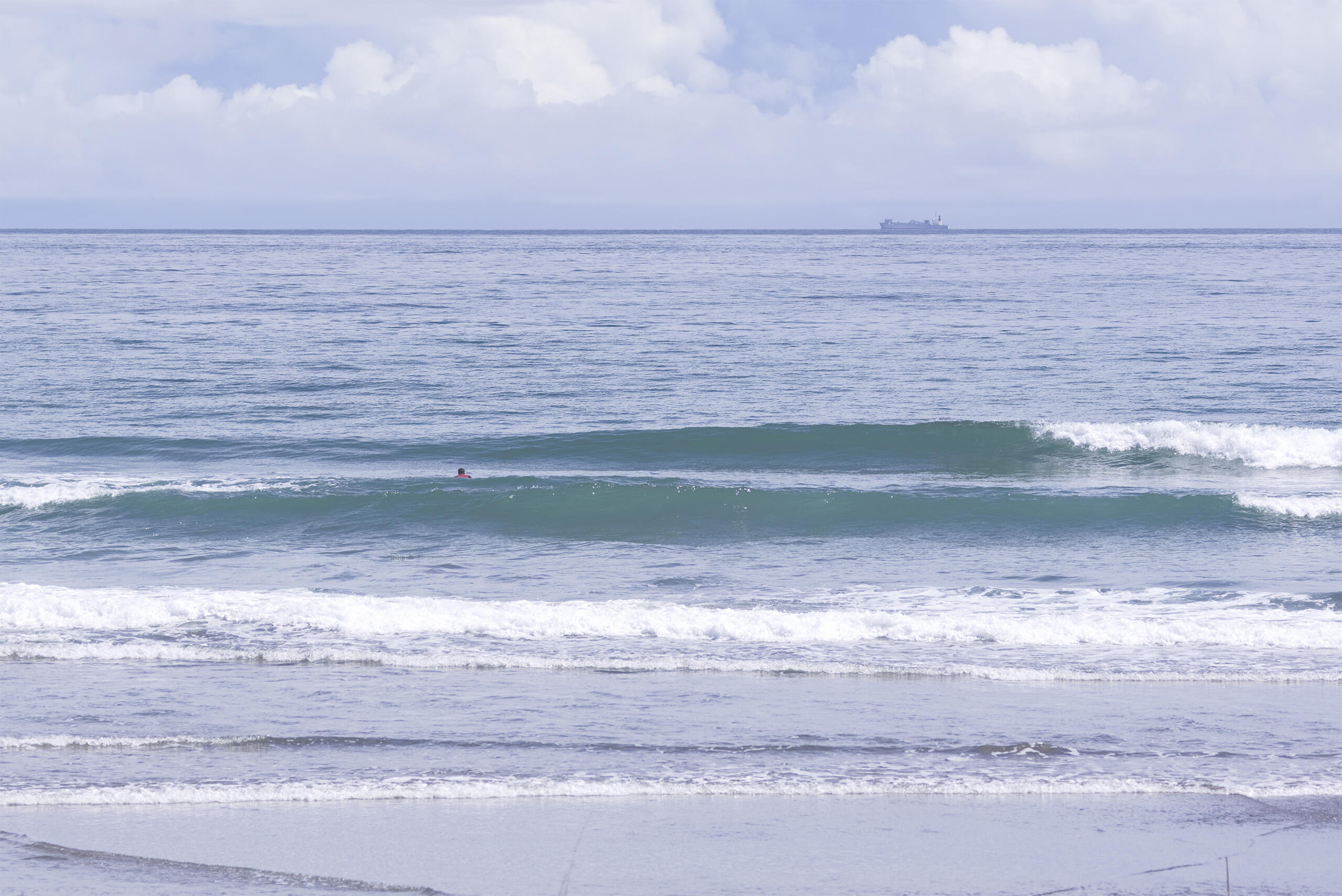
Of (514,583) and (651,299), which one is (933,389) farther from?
(651,299)

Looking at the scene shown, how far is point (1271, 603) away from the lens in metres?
14.2

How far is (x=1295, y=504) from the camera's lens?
19.8m

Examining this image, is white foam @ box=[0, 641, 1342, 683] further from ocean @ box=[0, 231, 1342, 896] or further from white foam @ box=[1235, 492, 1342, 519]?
white foam @ box=[1235, 492, 1342, 519]

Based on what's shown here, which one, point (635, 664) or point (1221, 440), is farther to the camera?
point (1221, 440)

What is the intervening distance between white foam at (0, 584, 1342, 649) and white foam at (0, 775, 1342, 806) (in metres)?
4.15

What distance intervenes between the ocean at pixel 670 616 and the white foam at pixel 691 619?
0.22 ft

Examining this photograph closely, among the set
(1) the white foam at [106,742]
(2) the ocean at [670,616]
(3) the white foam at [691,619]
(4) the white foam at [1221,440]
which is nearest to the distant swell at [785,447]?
(4) the white foam at [1221,440]

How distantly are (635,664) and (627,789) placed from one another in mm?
3309

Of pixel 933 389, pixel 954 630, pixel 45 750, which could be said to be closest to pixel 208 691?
pixel 45 750

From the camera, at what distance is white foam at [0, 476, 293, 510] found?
2048 cm

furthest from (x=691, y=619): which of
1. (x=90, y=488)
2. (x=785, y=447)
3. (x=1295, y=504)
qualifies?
(x=90, y=488)

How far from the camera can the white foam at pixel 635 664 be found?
11.2m

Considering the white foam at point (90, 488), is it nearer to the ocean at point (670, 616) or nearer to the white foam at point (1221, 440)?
the ocean at point (670, 616)

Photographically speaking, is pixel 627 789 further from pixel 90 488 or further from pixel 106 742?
pixel 90 488
